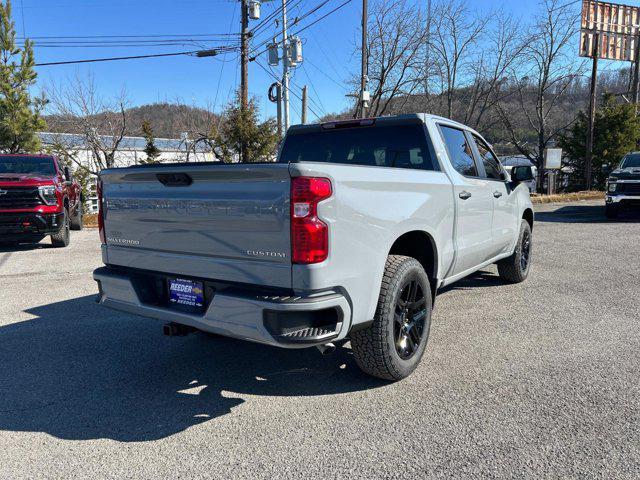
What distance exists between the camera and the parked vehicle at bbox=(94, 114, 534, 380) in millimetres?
2672

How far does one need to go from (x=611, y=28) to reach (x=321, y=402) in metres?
32.4

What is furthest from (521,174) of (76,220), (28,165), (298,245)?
(76,220)

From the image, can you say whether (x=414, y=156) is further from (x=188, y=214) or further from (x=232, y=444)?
(x=232, y=444)

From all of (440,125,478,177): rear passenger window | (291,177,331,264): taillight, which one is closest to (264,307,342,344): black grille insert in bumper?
(291,177,331,264): taillight

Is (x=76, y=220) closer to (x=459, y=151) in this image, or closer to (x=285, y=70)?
(x=459, y=151)

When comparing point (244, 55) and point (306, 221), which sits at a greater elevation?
point (244, 55)

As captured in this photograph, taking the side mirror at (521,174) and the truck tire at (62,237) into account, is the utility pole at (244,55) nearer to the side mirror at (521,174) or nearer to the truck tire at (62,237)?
the truck tire at (62,237)

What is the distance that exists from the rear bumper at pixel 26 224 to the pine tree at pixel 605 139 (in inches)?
935

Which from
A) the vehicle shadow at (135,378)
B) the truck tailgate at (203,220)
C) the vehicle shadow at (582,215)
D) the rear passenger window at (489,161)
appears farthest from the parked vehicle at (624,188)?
the truck tailgate at (203,220)

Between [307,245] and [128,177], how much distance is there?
1.56m

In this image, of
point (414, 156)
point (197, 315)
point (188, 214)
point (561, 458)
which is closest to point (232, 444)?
point (197, 315)

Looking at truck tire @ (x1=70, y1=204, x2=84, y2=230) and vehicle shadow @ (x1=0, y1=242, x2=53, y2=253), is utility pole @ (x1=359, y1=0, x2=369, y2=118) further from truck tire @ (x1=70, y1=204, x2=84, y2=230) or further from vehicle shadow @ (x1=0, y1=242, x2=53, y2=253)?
vehicle shadow @ (x1=0, y1=242, x2=53, y2=253)

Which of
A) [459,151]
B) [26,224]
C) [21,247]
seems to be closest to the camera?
[459,151]

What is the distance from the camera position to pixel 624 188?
12992 mm
